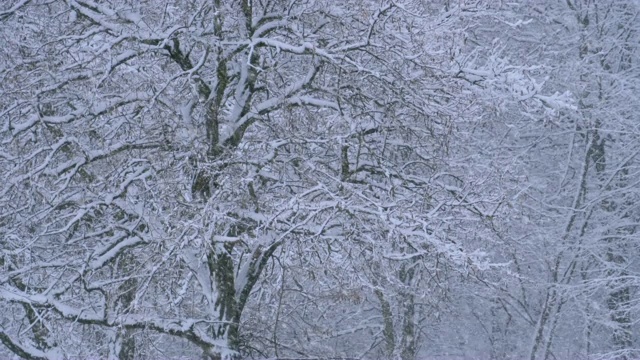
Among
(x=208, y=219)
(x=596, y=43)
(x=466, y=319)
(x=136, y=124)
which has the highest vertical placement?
(x=596, y=43)

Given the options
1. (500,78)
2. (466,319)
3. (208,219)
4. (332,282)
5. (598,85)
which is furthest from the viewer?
(466,319)

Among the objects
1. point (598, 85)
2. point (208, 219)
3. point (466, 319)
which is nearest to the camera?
point (208, 219)

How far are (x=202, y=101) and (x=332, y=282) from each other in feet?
8.25

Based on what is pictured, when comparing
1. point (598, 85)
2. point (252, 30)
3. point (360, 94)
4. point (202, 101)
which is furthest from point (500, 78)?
point (598, 85)

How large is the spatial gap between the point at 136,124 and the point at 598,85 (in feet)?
32.7

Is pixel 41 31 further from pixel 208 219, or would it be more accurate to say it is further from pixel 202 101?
pixel 208 219

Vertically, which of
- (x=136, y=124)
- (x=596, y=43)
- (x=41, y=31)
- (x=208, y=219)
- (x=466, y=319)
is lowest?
(x=466, y=319)

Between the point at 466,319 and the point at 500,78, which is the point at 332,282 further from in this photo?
the point at 466,319

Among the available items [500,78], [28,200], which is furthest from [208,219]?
[500,78]

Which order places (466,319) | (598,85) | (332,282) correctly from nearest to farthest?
(332,282) < (598,85) < (466,319)

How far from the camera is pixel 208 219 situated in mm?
6480

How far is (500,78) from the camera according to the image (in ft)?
23.3

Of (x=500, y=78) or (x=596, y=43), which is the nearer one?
(x=500, y=78)

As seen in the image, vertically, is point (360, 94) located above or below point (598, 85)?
below
